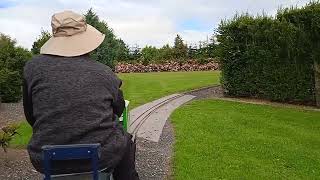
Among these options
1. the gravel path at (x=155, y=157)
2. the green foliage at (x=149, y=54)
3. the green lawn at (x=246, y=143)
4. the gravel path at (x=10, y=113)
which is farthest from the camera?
the green foliage at (x=149, y=54)

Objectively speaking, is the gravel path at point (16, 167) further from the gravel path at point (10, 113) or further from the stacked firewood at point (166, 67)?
the stacked firewood at point (166, 67)

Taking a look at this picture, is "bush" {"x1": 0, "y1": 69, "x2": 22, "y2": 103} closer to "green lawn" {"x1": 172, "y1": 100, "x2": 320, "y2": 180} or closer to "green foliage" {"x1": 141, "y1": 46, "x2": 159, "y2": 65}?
"green lawn" {"x1": 172, "y1": 100, "x2": 320, "y2": 180}

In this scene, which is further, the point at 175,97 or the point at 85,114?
the point at 175,97

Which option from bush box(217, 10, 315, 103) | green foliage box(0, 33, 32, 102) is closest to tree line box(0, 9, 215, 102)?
green foliage box(0, 33, 32, 102)

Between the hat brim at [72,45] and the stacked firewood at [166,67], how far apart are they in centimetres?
3076

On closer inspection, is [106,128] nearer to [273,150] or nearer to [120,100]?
[120,100]

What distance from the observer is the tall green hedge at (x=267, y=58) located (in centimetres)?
1495

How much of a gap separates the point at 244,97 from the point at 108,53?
7.35m

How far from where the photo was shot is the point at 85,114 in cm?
323

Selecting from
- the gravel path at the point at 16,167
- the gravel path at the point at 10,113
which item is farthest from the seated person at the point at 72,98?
the gravel path at the point at 10,113

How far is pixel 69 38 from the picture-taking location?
3439 millimetres

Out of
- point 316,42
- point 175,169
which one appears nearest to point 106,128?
point 175,169

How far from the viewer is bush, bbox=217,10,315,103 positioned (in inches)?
590

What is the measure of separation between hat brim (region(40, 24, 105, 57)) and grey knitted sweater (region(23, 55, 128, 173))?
41mm
